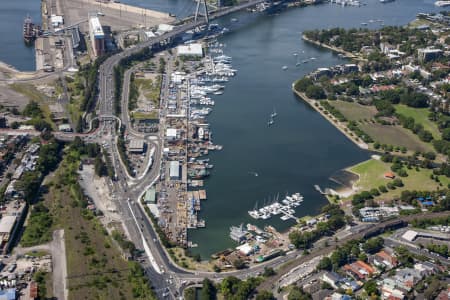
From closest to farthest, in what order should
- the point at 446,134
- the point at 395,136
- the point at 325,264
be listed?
the point at 325,264 → the point at 446,134 → the point at 395,136

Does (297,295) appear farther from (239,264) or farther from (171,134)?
(171,134)

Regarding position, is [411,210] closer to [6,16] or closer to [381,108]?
[381,108]

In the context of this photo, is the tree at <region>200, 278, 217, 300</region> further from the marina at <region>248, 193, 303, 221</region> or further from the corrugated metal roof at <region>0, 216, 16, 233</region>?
the corrugated metal roof at <region>0, 216, 16, 233</region>

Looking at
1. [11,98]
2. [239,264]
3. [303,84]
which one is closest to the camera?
[239,264]

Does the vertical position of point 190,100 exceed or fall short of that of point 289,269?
it exceeds it

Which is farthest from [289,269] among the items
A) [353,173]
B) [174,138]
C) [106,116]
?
[106,116]

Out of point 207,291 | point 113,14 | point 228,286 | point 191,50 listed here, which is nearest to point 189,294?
point 207,291
